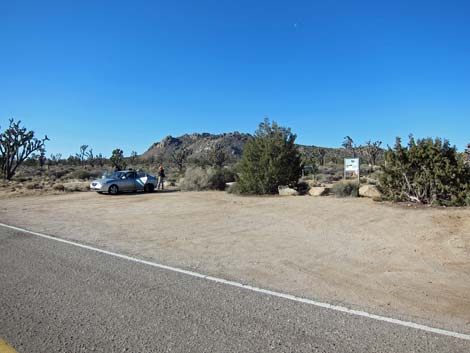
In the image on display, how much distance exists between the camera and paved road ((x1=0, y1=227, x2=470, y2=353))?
12.5 ft

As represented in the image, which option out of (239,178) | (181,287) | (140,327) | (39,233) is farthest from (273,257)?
(239,178)

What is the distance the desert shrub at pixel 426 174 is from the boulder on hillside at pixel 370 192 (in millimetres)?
964

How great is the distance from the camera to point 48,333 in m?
4.10

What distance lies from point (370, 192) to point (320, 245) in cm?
935

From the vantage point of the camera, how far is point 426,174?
13.9 meters

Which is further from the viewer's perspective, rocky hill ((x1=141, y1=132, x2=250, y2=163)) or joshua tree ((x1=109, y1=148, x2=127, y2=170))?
rocky hill ((x1=141, y1=132, x2=250, y2=163))

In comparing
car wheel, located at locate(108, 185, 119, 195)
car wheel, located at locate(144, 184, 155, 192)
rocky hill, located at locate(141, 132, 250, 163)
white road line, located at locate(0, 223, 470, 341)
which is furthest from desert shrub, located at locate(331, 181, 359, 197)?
rocky hill, located at locate(141, 132, 250, 163)

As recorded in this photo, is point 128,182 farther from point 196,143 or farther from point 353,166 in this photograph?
point 196,143

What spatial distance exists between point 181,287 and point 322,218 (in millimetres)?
8167

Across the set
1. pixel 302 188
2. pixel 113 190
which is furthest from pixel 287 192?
pixel 113 190

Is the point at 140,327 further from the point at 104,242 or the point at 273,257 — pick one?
the point at 104,242

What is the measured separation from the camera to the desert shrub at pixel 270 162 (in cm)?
2120

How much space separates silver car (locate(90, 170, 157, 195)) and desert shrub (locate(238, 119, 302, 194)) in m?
8.81

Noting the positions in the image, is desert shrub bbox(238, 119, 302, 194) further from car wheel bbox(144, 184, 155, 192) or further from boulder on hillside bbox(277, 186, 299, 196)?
car wheel bbox(144, 184, 155, 192)
